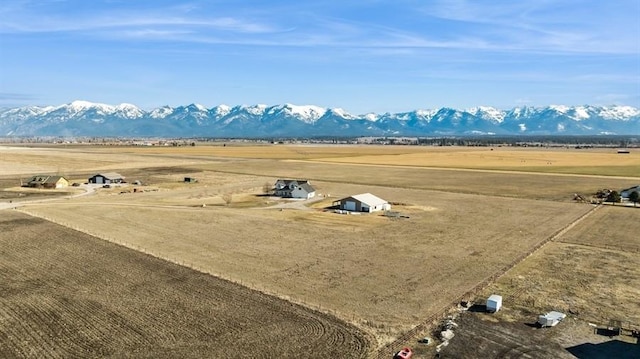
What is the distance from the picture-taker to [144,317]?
28328mm

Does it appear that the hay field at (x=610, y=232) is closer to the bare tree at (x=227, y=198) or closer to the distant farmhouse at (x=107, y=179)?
the bare tree at (x=227, y=198)

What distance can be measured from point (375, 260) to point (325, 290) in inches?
342

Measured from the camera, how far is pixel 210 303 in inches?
1203

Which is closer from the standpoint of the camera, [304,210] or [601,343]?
[601,343]

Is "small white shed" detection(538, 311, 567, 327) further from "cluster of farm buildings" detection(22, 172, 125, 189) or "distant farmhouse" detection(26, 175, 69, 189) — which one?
"distant farmhouse" detection(26, 175, 69, 189)

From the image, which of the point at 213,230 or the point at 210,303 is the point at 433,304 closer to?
the point at 210,303

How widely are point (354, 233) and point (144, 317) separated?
88.2 feet

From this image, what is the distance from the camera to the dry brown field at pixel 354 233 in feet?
109

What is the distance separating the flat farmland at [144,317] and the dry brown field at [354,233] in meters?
2.32

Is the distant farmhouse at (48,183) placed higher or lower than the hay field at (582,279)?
higher

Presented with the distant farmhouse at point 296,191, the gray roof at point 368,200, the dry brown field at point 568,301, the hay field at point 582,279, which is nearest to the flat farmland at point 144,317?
the dry brown field at point 568,301

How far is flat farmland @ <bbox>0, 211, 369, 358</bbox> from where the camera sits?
2459 cm

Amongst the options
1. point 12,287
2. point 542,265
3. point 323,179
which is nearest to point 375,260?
point 542,265

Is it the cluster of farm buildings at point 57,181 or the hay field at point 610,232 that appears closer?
→ the hay field at point 610,232
